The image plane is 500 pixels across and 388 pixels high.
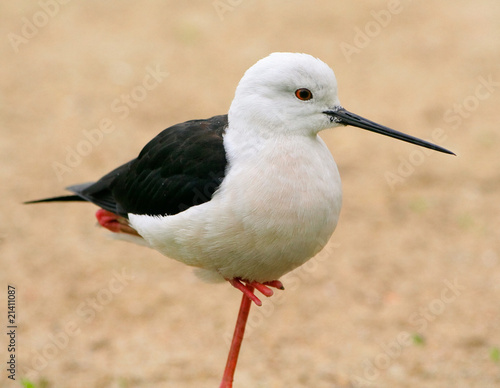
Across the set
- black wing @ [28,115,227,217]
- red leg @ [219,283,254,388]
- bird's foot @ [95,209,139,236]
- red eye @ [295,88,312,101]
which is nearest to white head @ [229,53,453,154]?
red eye @ [295,88,312,101]

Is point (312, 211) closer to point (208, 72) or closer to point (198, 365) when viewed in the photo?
point (198, 365)

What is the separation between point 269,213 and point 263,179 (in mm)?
147

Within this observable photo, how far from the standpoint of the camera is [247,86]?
121 inches

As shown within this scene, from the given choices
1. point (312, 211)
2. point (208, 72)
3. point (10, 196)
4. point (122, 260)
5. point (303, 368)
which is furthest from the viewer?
point (208, 72)

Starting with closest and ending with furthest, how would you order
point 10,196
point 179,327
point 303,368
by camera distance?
point 303,368 < point 179,327 < point 10,196

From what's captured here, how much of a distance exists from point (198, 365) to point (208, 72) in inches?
174

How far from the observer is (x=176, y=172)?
3.33 metres

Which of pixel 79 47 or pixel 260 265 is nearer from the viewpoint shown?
pixel 260 265

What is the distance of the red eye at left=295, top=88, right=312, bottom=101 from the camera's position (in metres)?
→ 3.07

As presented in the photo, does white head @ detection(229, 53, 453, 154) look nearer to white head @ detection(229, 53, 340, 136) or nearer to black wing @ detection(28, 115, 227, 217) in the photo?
white head @ detection(229, 53, 340, 136)

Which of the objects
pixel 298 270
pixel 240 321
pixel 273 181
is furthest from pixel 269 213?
pixel 298 270

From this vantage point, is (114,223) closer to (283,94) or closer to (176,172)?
(176,172)

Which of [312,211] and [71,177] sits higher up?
[71,177]

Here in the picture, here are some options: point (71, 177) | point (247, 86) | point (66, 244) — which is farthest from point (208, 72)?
point (247, 86)
